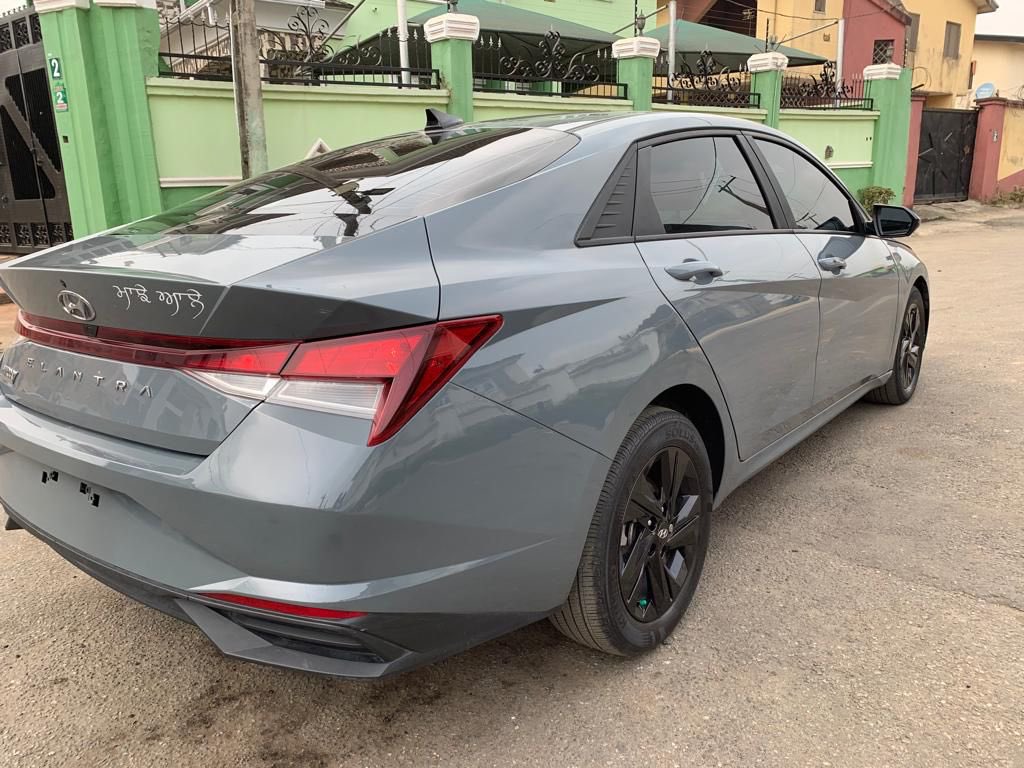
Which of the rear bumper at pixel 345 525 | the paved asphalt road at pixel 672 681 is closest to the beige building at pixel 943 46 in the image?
the paved asphalt road at pixel 672 681

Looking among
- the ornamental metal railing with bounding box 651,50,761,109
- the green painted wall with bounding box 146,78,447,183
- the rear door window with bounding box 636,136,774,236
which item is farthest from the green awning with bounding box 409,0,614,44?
the rear door window with bounding box 636,136,774,236

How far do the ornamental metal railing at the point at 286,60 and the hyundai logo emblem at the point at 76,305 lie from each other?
7.88 meters

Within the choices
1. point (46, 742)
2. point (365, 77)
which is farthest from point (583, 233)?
point (365, 77)

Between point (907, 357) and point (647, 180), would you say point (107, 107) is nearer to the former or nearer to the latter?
point (647, 180)

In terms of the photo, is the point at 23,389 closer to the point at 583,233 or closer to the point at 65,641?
the point at 65,641

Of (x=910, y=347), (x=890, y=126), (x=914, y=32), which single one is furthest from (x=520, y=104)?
(x=914, y=32)

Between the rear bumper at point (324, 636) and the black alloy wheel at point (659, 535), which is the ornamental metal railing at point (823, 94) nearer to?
the black alloy wheel at point (659, 535)

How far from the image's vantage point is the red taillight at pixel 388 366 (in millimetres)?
1651

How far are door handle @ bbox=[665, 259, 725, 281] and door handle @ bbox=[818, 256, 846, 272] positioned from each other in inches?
36.1

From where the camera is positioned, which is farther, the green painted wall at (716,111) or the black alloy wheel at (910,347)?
the green painted wall at (716,111)

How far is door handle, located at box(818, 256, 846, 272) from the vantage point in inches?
132

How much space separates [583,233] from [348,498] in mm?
1035

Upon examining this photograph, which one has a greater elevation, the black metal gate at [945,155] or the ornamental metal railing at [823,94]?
the ornamental metal railing at [823,94]

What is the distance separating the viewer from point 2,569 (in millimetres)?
3057
